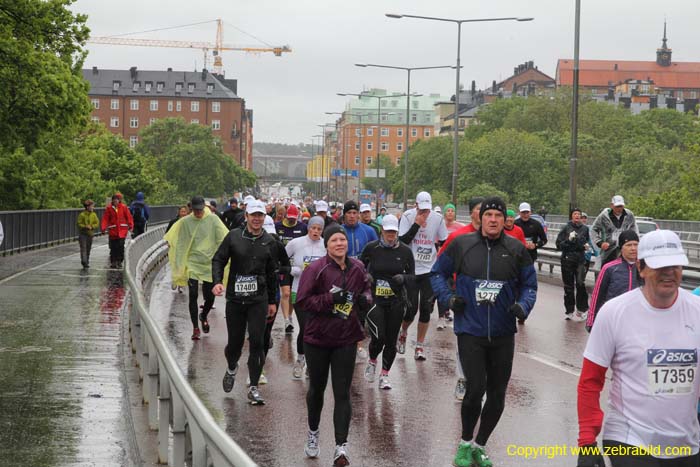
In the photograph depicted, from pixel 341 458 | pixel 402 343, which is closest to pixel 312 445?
pixel 341 458

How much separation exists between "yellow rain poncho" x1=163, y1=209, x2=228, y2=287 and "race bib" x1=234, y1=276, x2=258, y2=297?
453cm

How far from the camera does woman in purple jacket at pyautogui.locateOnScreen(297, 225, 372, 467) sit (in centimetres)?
826

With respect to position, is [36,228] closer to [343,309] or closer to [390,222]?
[390,222]

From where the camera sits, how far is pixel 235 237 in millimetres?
10898

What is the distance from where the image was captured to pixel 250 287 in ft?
35.1

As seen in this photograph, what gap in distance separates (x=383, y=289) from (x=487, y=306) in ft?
11.8

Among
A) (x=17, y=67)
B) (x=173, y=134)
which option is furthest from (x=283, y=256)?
(x=173, y=134)

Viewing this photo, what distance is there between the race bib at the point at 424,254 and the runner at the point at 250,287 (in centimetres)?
342

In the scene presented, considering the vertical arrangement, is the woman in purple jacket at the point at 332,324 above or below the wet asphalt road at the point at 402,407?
above

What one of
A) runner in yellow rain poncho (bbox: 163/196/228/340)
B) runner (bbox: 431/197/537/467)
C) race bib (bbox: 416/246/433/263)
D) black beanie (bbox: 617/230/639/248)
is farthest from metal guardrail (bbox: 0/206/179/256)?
runner (bbox: 431/197/537/467)

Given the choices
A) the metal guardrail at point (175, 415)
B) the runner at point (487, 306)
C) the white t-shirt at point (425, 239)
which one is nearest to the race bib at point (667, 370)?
the metal guardrail at point (175, 415)

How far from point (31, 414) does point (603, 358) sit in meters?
5.42

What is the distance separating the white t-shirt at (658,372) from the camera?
4.79m

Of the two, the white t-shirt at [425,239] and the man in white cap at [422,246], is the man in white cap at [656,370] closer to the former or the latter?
the man in white cap at [422,246]
